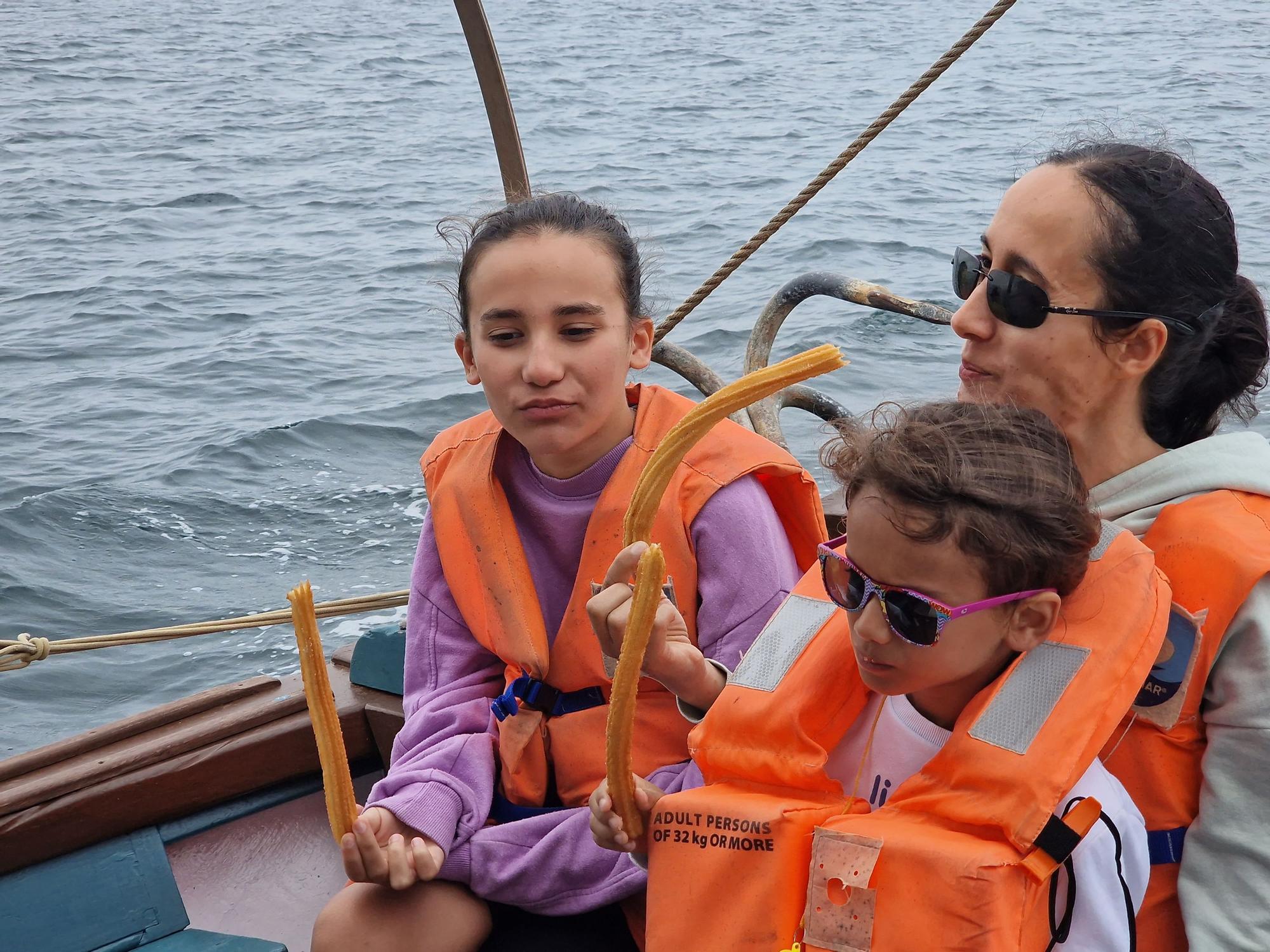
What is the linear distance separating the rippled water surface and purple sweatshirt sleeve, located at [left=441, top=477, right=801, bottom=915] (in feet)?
1.79

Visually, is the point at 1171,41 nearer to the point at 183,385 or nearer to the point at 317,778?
the point at 183,385

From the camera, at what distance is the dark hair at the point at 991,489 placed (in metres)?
1.50

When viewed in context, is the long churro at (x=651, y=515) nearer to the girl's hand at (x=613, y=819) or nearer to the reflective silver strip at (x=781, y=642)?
the girl's hand at (x=613, y=819)

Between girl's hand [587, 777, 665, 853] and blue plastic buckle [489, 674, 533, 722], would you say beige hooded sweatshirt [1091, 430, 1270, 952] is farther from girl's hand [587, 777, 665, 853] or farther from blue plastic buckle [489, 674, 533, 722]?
blue plastic buckle [489, 674, 533, 722]

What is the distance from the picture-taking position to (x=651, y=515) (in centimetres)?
162

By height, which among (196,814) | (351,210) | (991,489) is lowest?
(351,210)

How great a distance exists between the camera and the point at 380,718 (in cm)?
279

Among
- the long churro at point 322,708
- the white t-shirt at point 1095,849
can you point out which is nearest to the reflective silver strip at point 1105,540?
the white t-shirt at point 1095,849

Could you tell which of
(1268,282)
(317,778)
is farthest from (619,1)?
(317,778)

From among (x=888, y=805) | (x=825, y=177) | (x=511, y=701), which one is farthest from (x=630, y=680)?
(x=825, y=177)

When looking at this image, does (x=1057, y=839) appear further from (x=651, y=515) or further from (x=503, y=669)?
(x=503, y=669)

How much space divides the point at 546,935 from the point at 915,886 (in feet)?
2.15

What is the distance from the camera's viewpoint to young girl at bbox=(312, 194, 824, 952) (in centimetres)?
193

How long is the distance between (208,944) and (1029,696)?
150 centimetres
